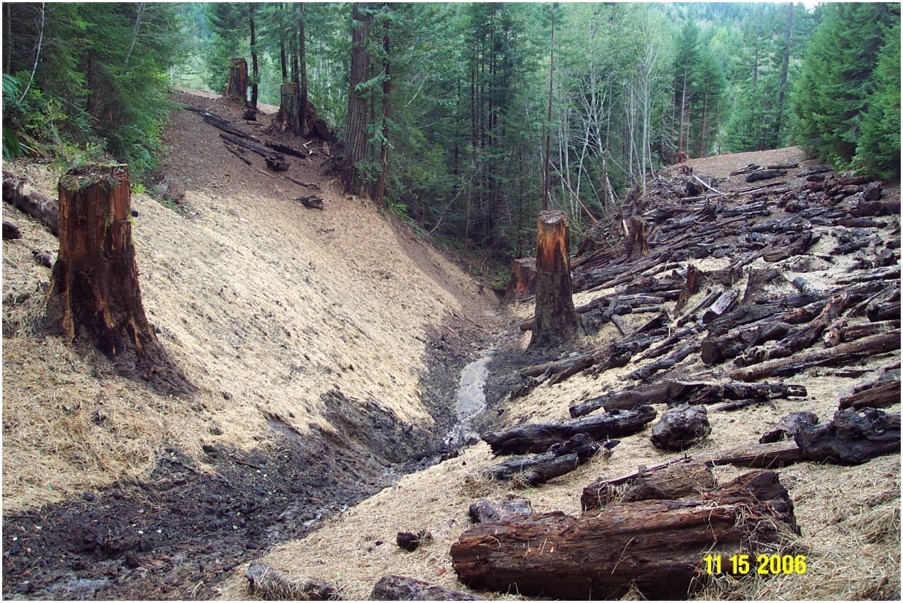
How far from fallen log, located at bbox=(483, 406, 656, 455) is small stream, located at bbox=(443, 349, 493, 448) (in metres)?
2.52

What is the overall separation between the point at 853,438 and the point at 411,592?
325 cm

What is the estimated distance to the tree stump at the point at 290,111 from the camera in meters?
24.5

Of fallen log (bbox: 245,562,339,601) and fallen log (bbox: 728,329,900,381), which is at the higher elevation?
fallen log (bbox: 728,329,900,381)

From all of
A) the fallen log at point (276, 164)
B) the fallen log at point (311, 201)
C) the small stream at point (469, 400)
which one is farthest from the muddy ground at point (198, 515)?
the fallen log at point (276, 164)

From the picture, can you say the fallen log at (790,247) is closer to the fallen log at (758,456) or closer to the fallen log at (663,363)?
the fallen log at (663,363)

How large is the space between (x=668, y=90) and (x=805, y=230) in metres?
33.5

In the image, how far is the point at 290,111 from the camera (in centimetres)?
2466

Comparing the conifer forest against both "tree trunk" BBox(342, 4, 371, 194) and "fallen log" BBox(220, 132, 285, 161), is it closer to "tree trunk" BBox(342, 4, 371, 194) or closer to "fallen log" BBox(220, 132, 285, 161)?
"tree trunk" BBox(342, 4, 371, 194)

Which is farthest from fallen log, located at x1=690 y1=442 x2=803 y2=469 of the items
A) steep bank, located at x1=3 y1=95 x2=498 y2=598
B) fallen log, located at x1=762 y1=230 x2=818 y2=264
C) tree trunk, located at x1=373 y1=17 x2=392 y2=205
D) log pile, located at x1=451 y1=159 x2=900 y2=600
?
tree trunk, located at x1=373 y1=17 x2=392 y2=205

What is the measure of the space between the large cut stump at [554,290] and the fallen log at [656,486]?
9.52 m

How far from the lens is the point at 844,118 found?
80.1 ft

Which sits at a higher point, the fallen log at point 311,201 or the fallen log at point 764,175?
the fallen log at point 764,175

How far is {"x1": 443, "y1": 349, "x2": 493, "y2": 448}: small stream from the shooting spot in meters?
10.7

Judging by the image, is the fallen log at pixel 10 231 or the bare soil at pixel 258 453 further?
the fallen log at pixel 10 231
